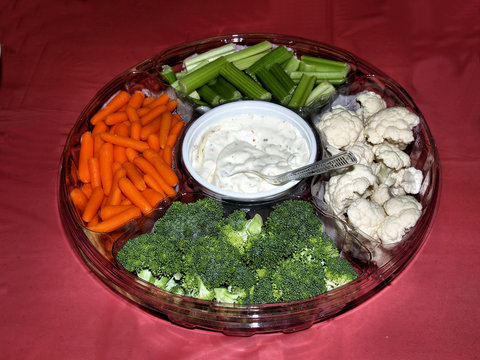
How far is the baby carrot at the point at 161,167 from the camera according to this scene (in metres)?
2.23

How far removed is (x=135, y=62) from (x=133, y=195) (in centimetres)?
116

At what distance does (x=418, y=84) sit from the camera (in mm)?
2793

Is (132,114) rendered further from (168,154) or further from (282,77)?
(282,77)

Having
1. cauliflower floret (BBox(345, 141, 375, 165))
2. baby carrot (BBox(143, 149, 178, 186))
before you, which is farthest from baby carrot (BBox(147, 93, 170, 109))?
cauliflower floret (BBox(345, 141, 375, 165))

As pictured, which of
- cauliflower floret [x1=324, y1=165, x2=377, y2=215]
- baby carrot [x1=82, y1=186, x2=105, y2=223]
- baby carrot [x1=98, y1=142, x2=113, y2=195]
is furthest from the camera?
baby carrot [x1=98, y1=142, x2=113, y2=195]

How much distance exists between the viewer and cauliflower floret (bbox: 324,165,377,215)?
2.05m

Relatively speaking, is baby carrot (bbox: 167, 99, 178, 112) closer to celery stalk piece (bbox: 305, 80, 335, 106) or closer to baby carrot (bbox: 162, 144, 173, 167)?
baby carrot (bbox: 162, 144, 173, 167)

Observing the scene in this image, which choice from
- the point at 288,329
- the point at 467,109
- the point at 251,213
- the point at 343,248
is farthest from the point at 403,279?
the point at 467,109

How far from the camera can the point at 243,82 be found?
2.54 metres

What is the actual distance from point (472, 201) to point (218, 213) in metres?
1.18

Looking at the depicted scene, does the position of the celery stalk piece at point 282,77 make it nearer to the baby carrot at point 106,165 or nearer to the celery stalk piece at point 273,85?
the celery stalk piece at point 273,85

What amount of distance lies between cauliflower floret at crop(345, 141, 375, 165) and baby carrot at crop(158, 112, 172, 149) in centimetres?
86

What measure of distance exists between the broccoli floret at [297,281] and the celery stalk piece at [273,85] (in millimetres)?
954

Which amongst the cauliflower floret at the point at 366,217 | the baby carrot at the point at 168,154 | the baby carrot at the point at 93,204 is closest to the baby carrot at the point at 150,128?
the baby carrot at the point at 168,154
